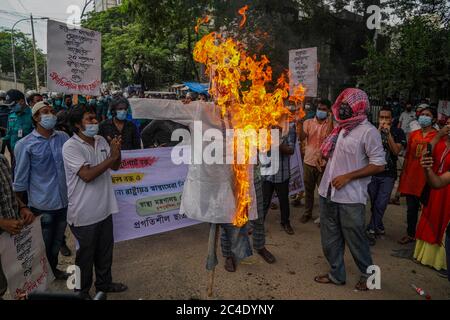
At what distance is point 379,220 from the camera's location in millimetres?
5188

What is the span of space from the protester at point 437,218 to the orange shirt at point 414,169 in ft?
1.61

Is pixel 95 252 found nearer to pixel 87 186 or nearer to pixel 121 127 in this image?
pixel 87 186

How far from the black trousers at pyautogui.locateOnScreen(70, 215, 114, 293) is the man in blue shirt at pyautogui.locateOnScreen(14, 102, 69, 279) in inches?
18.9

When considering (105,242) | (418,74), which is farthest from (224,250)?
(418,74)

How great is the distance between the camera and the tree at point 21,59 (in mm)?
65000

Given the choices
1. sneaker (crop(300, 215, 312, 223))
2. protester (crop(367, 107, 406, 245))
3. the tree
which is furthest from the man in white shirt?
the tree

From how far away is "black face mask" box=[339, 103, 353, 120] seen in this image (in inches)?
139

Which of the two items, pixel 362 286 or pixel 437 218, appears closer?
pixel 362 286

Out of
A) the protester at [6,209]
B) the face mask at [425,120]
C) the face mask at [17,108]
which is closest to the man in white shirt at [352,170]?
the face mask at [425,120]

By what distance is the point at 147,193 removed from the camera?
15.8 ft

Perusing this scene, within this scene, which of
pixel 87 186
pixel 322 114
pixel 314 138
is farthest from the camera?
pixel 314 138

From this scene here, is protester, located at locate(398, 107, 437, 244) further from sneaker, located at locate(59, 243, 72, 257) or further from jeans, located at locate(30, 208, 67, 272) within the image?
sneaker, located at locate(59, 243, 72, 257)

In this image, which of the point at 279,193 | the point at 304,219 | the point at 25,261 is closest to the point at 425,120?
the point at 279,193

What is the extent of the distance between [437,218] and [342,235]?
1.46 m
